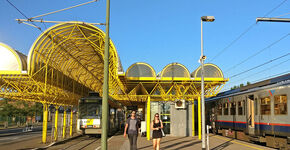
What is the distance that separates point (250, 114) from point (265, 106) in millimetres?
1968

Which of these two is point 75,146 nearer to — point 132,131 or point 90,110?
point 90,110

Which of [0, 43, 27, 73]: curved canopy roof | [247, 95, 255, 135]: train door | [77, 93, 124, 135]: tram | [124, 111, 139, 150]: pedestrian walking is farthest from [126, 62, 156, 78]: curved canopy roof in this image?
[124, 111, 139, 150]: pedestrian walking

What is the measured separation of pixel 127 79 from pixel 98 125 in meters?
5.02

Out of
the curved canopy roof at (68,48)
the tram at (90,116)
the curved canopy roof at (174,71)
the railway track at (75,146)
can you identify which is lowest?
the railway track at (75,146)

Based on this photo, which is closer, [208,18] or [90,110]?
[208,18]

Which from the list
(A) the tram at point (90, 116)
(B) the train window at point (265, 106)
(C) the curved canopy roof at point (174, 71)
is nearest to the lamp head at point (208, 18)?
(B) the train window at point (265, 106)

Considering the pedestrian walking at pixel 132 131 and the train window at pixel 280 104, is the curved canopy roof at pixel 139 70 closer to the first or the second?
the pedestrian walking at pixel 132 131

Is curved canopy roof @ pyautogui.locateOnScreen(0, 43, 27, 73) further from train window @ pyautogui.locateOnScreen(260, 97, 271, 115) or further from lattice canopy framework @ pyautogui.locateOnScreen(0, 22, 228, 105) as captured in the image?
train window @ pyautogui.locateOnScreen(260, 97, 271, 115)

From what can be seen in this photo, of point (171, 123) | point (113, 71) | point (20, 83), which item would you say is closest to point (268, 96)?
point (171, 123)

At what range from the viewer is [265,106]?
15797mm

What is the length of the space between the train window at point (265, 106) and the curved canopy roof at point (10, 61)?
15015mm

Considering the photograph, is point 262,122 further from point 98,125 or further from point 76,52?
point 76,52

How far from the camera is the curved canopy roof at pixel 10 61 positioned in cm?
1819

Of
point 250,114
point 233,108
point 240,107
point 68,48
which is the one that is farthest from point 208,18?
point 68,48
